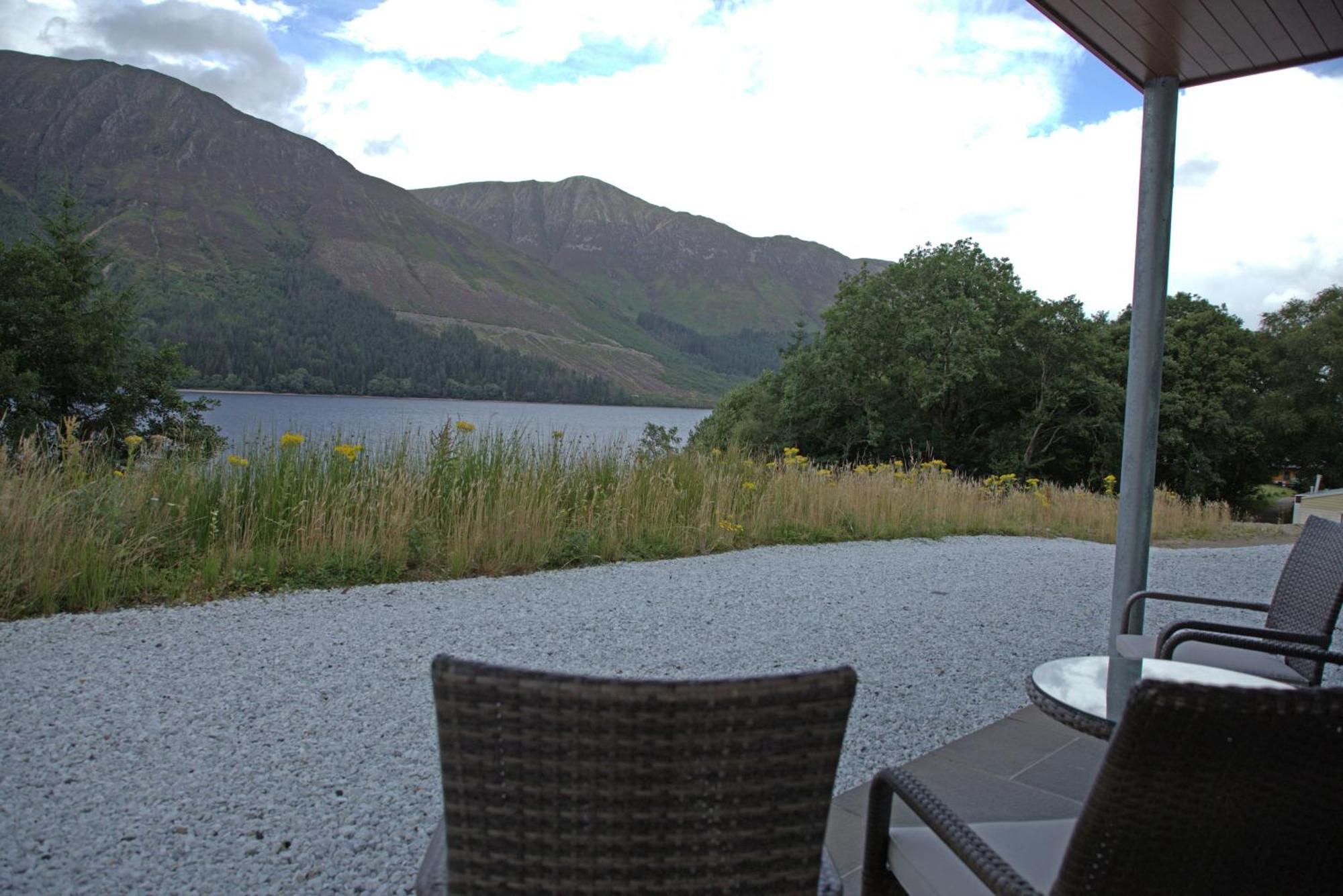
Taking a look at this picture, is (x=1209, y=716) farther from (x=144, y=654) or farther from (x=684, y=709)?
(x=144, y=654)

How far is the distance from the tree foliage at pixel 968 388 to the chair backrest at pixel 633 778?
1746cm

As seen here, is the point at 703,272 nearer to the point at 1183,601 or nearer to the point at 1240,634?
the point at 1183,601

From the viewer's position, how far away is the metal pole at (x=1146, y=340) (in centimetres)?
267

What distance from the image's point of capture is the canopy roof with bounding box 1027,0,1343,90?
2.37 m

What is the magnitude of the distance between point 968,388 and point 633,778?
66.2ft

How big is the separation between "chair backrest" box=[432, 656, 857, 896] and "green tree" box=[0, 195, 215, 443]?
11.6 meters

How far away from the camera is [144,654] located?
313 centimetres

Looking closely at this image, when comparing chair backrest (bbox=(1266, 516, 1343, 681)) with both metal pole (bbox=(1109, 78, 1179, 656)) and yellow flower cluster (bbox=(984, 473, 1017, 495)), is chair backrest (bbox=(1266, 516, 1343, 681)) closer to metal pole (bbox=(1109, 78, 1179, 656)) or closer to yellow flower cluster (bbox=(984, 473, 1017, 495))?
metal pole (bbox=(1109, 78, 1179, 656))

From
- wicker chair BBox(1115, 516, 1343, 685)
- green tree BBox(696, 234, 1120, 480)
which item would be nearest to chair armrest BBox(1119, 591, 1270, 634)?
wicker chair BBox(1115, 516, 1343, 685)

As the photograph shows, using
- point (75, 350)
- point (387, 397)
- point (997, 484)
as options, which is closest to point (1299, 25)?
point (997, 484)

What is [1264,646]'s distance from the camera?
2.10m

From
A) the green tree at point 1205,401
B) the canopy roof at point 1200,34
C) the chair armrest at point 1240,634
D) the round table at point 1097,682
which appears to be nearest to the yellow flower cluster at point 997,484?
the canopy roof at point 1200,34

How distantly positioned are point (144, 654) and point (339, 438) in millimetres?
2578

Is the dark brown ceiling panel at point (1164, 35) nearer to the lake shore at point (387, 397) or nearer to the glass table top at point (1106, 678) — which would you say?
the glass table top at point (1106, 678)
